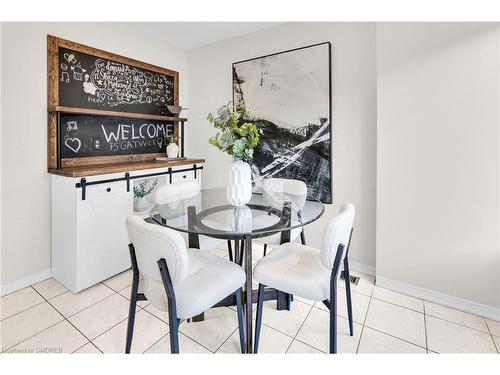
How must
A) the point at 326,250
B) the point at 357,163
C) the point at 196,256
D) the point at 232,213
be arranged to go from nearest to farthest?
1. the point at 326,250
2. the point at 196,256
3. the point at 232,213
4. the point at 357,163

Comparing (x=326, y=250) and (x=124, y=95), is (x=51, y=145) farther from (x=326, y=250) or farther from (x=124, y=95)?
(x=326, y=250)

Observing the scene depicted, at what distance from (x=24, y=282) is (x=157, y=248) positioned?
185cm

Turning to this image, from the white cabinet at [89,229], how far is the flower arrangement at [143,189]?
190 mm

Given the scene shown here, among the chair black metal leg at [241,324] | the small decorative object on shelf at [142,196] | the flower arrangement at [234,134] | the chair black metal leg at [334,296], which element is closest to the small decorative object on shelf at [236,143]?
the flower arrangement at [234,134]

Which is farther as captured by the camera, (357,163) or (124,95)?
(124,95)

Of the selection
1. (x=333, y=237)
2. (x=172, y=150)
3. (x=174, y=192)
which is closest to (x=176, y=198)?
(x=174, y=192)

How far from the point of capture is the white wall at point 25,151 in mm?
2104

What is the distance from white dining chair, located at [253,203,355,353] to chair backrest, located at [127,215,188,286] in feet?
1.71

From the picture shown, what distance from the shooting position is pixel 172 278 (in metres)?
1.25

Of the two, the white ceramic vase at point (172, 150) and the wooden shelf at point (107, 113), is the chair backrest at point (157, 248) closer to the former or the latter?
the wooden shelf at point (107, 113)

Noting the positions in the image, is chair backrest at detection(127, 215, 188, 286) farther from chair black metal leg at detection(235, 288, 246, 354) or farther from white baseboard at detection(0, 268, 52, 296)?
white baseboard at detection(0, 268, 52, 296)

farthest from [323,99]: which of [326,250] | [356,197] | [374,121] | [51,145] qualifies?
[51,145]
